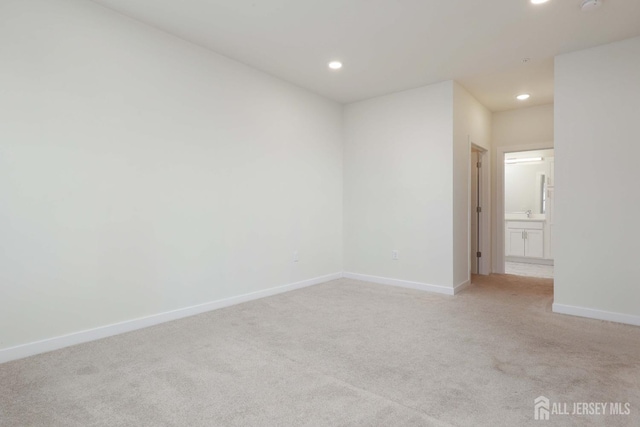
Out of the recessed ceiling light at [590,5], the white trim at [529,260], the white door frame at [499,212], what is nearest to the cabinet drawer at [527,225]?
the white trim at [529,260]

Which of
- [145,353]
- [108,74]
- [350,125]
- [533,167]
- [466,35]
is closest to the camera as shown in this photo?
[145,353]

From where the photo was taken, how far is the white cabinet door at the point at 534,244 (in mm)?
6863

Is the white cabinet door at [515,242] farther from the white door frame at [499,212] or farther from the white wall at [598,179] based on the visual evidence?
the white wall at [598,179]

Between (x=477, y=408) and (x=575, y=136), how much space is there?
3023 mm

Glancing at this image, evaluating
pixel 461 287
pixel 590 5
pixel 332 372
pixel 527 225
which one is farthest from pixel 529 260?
pixel 332 372

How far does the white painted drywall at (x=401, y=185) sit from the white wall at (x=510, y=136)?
187 cm

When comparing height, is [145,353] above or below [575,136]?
below

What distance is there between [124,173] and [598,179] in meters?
4.42

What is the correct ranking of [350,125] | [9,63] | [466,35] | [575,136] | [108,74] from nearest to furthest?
[9,63] < [108,74] < [466,35] < [575,136] < [350,125]

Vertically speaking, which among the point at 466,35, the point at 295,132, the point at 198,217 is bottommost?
the point at 198,217

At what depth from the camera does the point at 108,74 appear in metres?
2.86

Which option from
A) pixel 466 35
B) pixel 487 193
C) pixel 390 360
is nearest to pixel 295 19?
pixel 466 35

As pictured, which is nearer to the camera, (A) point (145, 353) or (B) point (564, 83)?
(A) point (145, 353)

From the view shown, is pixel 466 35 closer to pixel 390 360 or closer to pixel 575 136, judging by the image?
pixel 575 136
